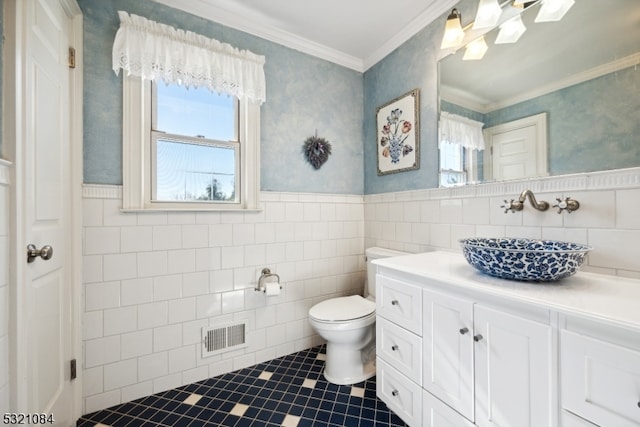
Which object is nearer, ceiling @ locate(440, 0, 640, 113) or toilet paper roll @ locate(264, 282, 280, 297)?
ceiling @ locate(440, 0, 640, 113)

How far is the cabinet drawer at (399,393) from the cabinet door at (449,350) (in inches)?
4.2

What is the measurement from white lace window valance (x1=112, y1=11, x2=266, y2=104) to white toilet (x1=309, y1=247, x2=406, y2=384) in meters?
1.56

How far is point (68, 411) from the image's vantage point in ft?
4.37

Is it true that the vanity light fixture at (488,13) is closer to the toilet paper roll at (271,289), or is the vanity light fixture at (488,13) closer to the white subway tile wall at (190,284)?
the white subway tile wall at (190,284)

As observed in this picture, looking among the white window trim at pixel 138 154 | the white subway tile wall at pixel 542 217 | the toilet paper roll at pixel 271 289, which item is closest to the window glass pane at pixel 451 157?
the white subway tile wall at pixel 542 217

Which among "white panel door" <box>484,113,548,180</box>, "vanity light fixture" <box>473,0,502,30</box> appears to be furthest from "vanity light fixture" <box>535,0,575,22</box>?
"white panel door" <box>484,113,548,180</box>

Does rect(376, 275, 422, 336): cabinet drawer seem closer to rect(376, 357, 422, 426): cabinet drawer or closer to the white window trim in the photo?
rect(376, 357, 422, 426): cabinet drawer

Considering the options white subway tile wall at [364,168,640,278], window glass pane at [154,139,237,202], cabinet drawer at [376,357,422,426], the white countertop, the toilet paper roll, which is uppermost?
window glass pane at [154,139,237,202]

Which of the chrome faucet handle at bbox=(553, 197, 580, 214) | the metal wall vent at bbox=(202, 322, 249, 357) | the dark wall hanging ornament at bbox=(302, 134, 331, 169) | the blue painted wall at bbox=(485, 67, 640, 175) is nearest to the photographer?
the blue painted wall at bbox=(485, 67, 640, 175)

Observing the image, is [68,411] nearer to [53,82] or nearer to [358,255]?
[53,82]

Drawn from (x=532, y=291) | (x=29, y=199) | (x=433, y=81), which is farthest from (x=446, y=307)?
(x=29, y=199)

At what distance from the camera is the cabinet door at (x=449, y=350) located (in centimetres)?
101

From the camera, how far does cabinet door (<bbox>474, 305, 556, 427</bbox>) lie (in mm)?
810

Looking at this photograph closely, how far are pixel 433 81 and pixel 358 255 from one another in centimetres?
147
